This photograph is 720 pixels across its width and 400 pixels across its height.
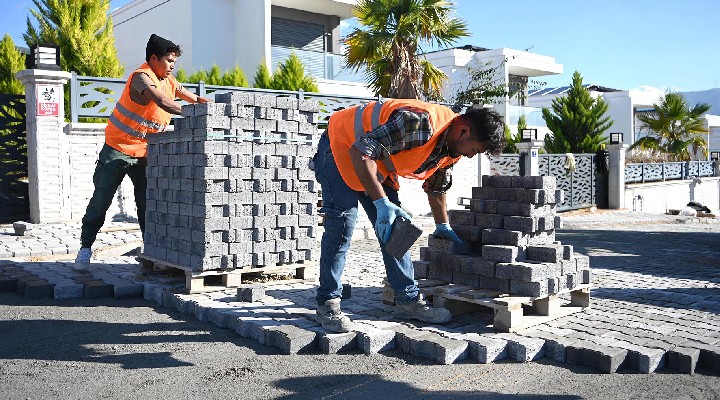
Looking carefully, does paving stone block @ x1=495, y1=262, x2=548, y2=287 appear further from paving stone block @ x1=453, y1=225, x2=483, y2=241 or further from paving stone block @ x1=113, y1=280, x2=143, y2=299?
paving stone block @ x1=113, y1=280, x2=143, y2=299

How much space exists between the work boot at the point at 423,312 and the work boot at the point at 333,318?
58 cm

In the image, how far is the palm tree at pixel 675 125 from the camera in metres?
28.2

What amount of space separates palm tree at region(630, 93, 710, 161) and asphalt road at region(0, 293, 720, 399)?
87.5ft

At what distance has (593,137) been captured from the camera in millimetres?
26328

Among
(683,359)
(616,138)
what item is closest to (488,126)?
(683,359)

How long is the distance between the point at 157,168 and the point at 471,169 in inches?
428

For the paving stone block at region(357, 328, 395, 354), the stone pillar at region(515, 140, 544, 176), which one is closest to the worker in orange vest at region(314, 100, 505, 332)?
the paving stone block at region(357, 328, 395, 354)

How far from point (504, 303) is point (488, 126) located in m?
1.31

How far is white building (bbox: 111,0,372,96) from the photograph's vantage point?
20.2m

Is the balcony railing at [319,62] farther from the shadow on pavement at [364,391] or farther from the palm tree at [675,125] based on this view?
the shadow on pavement at [364,391]

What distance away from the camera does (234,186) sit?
19.0 ft

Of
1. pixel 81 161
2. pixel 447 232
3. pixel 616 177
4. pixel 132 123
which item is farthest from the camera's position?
pixel 616 177

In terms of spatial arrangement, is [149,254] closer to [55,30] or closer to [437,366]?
[437,366]

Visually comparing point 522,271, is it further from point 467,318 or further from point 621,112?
point 621,112
